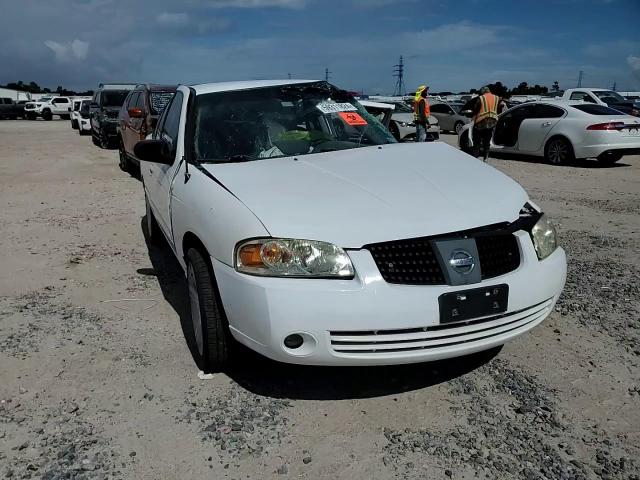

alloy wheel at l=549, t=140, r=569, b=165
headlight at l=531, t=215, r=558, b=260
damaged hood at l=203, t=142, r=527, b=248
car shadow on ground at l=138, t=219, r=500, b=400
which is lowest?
alloy wheel at l=549, t=140, r=569, b=165

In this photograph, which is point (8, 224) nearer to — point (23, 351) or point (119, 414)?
point (23, 351)

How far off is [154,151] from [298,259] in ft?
5.66

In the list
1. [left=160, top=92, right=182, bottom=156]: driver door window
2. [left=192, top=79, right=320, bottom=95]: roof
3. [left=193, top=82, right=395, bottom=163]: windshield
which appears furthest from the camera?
[left=192, top=79, right=320, bottom=95]: roof

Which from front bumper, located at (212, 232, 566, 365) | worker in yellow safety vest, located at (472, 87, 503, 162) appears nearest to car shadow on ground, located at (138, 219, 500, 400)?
front bumper, located at (212, 232, 566, 365)

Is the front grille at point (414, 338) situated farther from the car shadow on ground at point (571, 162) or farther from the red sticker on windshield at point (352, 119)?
the car shadow on ground at point (571, 162)

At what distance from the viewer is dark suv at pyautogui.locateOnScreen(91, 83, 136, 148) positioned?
15922mm

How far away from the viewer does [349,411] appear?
9.17 ft

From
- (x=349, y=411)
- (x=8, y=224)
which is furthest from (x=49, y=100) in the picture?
(x=349, y=411)

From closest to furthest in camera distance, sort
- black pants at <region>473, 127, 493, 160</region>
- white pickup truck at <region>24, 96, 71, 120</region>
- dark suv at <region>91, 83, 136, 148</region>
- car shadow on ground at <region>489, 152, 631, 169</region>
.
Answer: black pants at <region>473, 127, 493, 160</region>
car shadow on ground at <region>489, 152, 631, 169</region>
dark suv at <region>91, 83, 136, 148</region>
white pickup truck at <region>24, 96, 71, 120</region>

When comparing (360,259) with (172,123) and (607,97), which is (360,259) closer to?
(172,123)

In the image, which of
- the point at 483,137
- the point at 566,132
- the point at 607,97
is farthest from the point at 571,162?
the point at 607,97

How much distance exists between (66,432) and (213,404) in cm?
→ 69

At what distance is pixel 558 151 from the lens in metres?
12.1

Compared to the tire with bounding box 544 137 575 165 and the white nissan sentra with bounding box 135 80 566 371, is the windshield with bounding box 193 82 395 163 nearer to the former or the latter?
the white nissan sentra with bounding box 135 80 566 371
